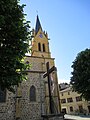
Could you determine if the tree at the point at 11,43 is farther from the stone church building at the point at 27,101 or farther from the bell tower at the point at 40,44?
the bell tower at the point at 40,44

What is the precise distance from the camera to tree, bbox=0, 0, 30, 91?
8.34 m

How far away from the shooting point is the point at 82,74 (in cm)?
2225

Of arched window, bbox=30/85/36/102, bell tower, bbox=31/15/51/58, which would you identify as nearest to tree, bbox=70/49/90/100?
arched window, bbox=30/85/36/102

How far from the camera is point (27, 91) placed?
2028 cm

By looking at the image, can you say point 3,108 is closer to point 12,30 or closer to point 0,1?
point 12,30

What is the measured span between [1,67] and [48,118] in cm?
576

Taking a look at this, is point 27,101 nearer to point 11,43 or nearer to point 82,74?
point 82,74

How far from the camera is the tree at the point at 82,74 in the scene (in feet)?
A: 70.6

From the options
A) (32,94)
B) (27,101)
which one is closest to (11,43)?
(27,101)

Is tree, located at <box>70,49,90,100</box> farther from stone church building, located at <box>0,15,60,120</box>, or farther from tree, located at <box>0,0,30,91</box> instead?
tree, located at <box>0,0,30,91</box>

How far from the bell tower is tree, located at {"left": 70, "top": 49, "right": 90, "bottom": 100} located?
44.2 ft

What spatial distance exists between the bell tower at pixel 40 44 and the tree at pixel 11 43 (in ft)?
87.1

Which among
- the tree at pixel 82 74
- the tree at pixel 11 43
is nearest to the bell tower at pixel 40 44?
the tree at pixel 82 74

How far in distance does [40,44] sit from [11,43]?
2938 centimetres
